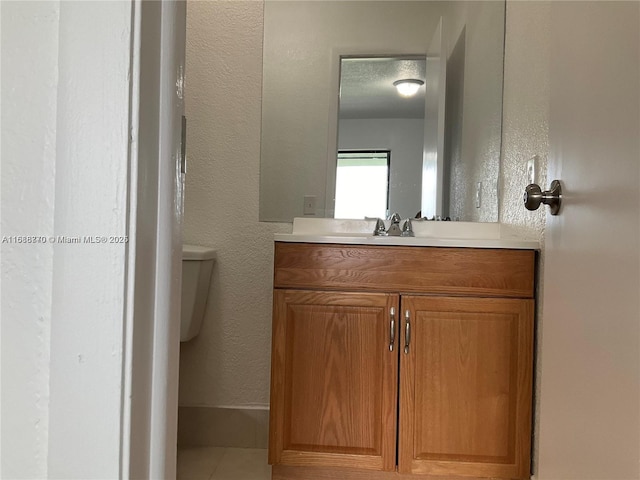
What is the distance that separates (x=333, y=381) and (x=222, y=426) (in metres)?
0.75

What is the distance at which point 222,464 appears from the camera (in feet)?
5.86

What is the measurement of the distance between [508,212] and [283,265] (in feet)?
2.81

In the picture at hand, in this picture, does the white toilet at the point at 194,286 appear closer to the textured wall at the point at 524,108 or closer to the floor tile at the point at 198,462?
the floor tile at the point at 198,462

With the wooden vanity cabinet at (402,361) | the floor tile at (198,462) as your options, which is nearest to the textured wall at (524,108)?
the wooden vanity cabinet at (402,361)

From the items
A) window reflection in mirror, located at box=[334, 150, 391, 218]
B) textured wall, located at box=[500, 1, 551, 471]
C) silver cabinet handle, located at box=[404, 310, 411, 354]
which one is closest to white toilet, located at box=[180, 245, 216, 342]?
window reflection in mirror, located at box=[334, 150, 391, 218]

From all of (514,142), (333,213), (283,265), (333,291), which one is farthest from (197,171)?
(514,142)

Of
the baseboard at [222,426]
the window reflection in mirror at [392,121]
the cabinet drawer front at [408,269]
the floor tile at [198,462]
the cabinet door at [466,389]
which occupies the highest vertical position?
the window reflection in mirror at [392,121]

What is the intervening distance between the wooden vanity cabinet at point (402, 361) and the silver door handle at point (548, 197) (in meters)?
0.53

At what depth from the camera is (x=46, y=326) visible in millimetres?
401

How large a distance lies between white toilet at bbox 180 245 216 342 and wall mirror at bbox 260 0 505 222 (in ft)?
1.02

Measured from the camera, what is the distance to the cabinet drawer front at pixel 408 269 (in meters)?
1.45

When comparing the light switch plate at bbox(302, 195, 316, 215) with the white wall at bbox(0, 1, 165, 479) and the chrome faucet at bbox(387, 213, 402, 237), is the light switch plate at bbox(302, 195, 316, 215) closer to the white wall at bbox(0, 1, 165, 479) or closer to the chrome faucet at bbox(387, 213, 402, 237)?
the chrome faucet at bbox(387, 213, 402, 237)

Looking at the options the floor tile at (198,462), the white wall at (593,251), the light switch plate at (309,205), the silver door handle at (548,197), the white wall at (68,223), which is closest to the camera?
the white wall at (68,223)

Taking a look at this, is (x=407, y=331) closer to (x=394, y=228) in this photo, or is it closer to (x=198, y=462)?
(x=394, y=228)
